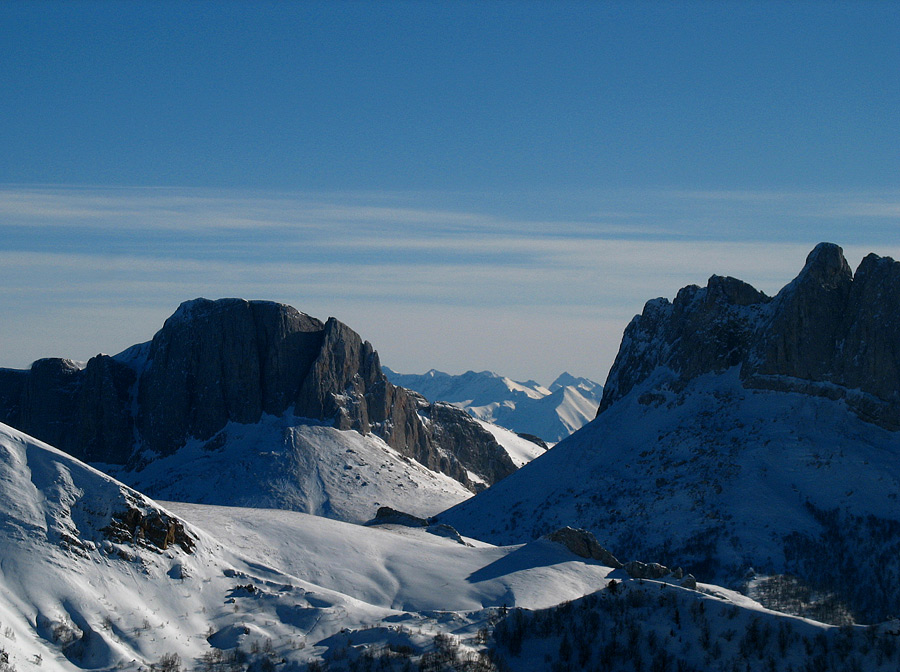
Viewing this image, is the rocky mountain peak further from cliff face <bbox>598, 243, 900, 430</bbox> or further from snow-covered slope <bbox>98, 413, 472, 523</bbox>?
snow-covered slope <bbox>98, 413, 472, 523</bbox>

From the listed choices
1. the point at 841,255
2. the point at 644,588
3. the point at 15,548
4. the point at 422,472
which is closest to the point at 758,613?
the point at 644,588

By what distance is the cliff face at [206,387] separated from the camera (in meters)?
158

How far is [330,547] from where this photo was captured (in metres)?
80.6

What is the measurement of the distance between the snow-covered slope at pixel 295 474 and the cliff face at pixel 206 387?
296 cm

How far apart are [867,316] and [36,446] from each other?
84259mm

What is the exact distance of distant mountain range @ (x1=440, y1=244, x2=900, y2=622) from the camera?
3765 inches

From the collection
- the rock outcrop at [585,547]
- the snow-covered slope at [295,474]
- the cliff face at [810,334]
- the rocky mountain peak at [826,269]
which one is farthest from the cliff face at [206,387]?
the rock outcrop at [585,547]

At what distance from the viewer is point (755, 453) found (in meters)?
111

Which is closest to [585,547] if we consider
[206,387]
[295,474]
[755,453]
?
[755,453]

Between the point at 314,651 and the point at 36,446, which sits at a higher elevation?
the point at 36,446

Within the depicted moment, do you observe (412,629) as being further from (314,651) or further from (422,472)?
(422,472)

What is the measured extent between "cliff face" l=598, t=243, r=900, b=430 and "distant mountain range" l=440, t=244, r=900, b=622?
0.15 meters

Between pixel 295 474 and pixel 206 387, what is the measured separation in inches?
913

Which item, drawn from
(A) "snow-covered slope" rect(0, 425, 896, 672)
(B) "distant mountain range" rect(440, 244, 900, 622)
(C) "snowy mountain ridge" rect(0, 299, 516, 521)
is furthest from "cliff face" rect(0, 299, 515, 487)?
(A) "snow-covered slope" rect(0, 425, 896, 672)
